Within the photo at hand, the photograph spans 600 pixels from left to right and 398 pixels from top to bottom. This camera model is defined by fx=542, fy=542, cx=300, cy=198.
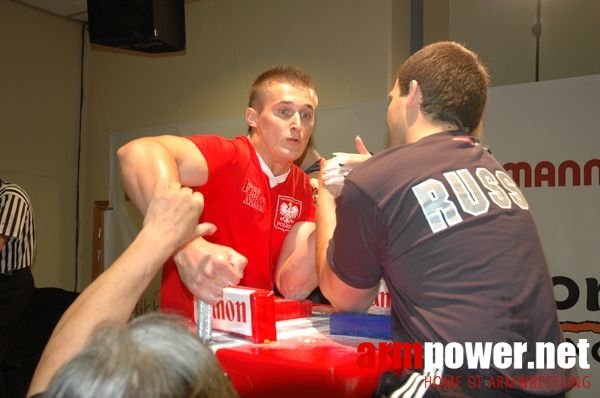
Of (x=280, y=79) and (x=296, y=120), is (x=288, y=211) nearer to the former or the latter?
(x=296, y=120)

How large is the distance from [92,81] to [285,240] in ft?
16.9

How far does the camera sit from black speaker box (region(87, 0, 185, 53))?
407cm

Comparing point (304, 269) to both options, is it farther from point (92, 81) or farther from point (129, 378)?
point (92, 81)

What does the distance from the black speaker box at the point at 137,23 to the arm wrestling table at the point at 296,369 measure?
3.49 m

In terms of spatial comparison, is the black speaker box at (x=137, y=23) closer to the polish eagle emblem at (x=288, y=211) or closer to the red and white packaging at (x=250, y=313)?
the polish eagle emblem at (x=288, y=211)

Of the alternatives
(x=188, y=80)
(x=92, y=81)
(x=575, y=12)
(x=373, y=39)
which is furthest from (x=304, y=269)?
(x=92, y=81)

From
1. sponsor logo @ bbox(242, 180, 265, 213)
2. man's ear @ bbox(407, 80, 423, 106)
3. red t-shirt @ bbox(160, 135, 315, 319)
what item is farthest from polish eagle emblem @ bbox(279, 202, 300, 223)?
man's ear @ bbox(407, 80, 423, 106)

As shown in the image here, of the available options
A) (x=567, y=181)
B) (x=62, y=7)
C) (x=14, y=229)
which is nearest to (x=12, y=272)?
(x=14, y=229)

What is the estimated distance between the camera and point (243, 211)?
6.46 ft

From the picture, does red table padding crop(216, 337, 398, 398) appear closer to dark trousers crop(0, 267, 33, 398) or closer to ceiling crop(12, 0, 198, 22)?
dark trousers crop(0, 267, 33, 398)

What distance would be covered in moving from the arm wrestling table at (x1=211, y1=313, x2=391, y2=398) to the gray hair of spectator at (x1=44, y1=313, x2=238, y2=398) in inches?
14.2

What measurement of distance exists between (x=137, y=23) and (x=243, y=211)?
2.72 m

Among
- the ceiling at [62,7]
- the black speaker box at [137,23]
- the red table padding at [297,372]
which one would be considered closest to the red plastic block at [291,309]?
the red table padding at [297,372]

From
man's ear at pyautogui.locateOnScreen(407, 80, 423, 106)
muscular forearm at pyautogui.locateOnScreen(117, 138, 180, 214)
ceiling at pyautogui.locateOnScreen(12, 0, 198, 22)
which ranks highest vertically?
ceiling at pyautogui.locateOnScreen(12, 0, 198, 22)
